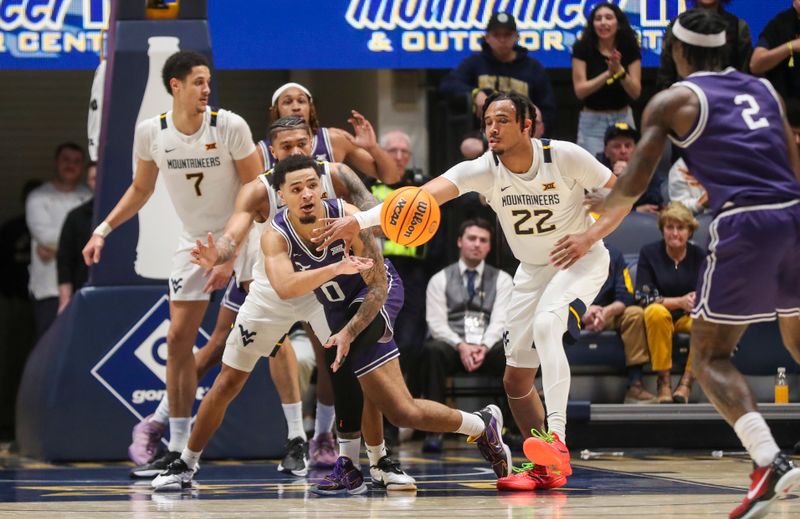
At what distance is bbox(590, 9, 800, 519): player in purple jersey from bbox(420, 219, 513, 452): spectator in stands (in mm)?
4684

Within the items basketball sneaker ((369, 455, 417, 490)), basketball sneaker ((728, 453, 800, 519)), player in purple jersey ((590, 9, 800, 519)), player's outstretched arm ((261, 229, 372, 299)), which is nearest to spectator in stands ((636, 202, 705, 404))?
basketball sneaker ((369, 455, 417, 490))

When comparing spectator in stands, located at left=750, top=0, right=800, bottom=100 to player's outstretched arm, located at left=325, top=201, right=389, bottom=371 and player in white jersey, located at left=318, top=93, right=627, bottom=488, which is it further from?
player's outstretched arm, located at left=325, top=201, right=389, bottom=371

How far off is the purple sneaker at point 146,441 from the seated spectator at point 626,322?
3.16 metres

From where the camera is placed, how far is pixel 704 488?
266 inches

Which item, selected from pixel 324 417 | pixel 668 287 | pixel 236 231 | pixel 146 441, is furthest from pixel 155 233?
pixel 668 287

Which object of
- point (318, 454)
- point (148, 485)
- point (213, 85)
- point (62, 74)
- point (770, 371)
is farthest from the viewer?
point (62, 74)

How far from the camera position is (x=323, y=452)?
8.52 meters

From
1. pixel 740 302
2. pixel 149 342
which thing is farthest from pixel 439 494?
pixel 149 342

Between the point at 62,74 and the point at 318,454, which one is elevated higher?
the point at 62,74

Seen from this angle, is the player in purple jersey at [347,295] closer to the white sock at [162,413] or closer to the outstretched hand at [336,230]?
the outstretched hand at [336,230]

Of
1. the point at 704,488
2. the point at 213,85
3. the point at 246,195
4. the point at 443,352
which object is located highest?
the point at 213,85

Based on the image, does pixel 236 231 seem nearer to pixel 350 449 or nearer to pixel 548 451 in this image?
pixel 350 449

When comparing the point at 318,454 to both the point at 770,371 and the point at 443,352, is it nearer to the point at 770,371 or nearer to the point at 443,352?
the point at 443,352

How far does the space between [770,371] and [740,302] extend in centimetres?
495
